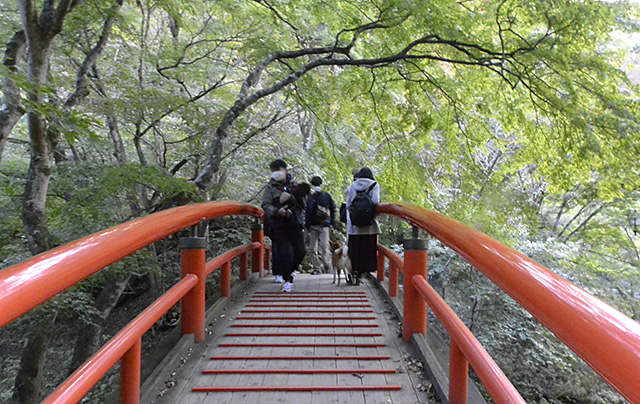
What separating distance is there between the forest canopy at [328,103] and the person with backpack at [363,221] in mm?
1927

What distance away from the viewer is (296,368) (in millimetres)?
2492

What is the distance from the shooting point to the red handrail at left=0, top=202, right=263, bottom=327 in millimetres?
958

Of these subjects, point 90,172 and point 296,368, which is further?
point 90,172

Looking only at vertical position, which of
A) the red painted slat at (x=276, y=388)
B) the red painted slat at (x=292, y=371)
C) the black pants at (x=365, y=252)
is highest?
the black pants at (x=365, y=252)

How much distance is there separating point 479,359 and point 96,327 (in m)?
5.84

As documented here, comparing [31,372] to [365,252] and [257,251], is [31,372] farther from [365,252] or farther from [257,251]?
[365,252]

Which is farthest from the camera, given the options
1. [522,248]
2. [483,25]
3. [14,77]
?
[522,248]

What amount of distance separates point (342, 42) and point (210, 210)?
15.6 feet

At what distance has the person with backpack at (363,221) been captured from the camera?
4.34 m

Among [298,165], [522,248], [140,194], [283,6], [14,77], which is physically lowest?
[522,248]

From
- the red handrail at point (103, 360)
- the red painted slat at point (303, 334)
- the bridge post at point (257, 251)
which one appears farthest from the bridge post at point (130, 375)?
the bridge post at point (257, 251)

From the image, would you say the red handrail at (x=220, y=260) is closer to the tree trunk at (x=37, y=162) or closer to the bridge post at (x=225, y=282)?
the bridge post at (x=225, y=282)

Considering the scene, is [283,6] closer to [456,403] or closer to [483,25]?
[483,25]

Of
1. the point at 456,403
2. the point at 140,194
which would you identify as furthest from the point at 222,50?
the point at 456,403
